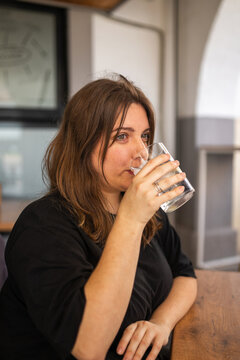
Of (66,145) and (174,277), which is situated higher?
(66,145)

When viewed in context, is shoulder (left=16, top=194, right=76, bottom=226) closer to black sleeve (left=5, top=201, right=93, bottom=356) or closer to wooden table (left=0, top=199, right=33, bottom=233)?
black sleeve (left=5, top=201, right=93, bottom=356)

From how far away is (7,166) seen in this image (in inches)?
119

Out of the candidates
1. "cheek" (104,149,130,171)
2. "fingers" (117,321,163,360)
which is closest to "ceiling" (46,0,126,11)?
"cheek" (104,149,130,171)

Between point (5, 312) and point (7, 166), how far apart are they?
7.52ft

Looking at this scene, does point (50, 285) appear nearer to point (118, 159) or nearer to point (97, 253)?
point (97, 253)

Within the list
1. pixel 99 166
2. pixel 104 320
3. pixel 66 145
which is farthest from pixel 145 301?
pixel 66 145

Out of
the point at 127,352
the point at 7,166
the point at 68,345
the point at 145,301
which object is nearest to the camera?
the point at 68,345

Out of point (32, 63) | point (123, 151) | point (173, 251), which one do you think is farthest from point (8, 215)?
point (32, 63)

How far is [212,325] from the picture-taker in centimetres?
85

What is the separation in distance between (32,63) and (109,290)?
107 inches

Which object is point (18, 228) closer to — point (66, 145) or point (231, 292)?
point (66, 145)

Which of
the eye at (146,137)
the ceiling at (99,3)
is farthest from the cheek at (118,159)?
the ceiling at (99,3)

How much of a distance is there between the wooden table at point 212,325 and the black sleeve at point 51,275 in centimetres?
23

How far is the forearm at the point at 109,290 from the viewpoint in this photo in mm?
694
